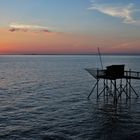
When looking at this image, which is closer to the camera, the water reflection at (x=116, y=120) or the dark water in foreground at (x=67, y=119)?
the water reflection at (x=116, y=120)

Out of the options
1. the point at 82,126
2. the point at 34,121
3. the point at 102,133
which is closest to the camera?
the point at 102,133

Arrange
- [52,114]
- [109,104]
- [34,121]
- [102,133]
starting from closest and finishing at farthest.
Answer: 1. [102,133]
2. [34,121]
3. [52,114]
4. [109,104]

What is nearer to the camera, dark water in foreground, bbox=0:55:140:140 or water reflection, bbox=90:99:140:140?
water reflection, bbox=90:99:140:140

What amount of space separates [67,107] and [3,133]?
15.8m

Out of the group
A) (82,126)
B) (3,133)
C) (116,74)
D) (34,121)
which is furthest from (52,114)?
(116,74)

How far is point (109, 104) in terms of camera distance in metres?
49.4

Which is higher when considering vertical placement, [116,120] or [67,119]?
[67,119]

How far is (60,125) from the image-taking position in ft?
115

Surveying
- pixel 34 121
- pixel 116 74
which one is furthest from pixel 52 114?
pixel 116 74

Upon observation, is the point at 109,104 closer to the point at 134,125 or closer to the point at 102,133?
the point at 134,125

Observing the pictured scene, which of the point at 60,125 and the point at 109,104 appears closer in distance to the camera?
the point at 60,125

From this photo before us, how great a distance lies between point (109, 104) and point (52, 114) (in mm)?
12484

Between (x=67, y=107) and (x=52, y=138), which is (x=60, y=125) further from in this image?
(x=67, y=107)

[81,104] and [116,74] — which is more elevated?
[116,74]
